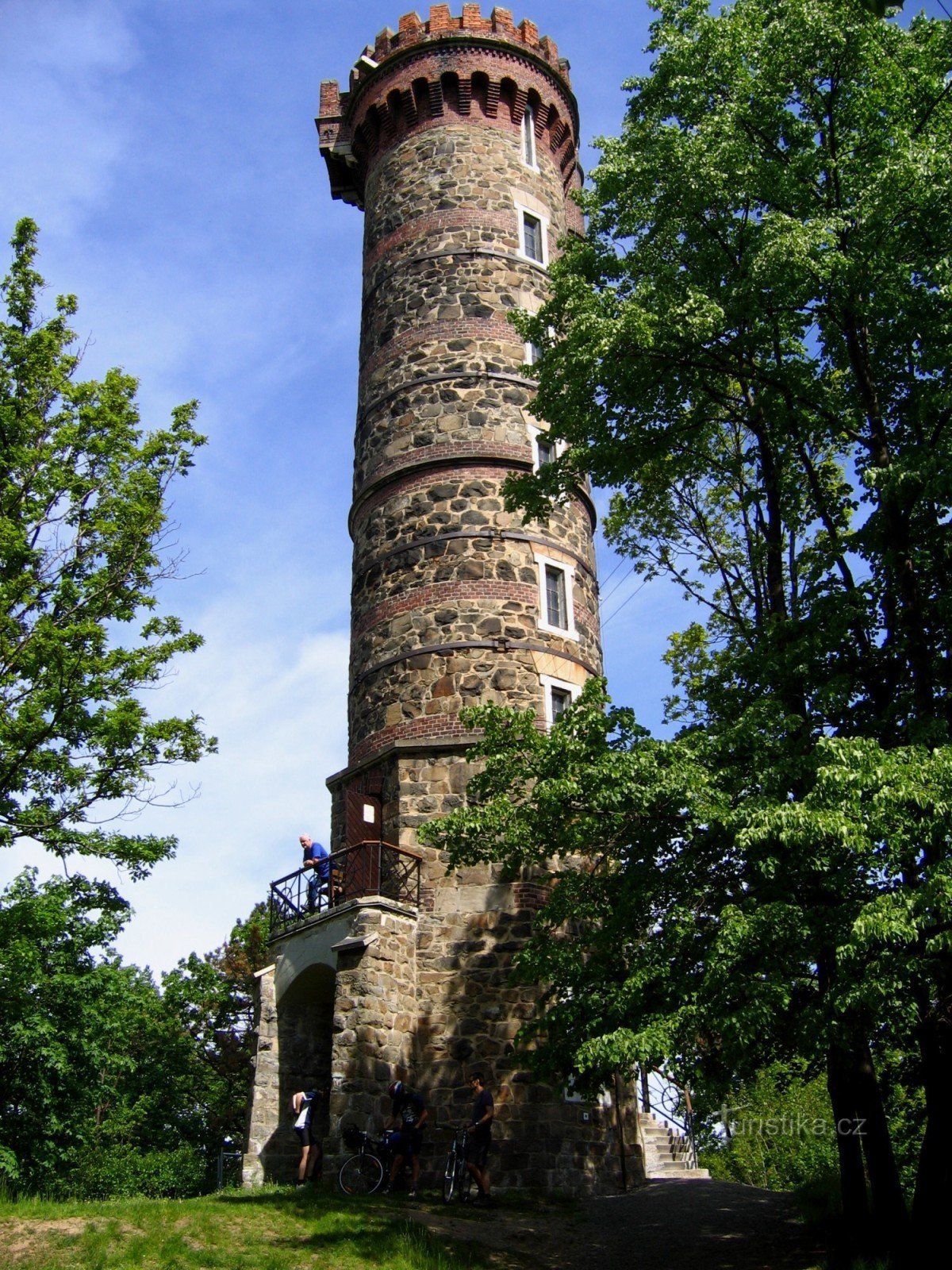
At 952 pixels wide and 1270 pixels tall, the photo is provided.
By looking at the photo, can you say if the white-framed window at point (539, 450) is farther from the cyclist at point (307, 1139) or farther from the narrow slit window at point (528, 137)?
the cyclist at point (307, 1139)

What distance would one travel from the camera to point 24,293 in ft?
53.7

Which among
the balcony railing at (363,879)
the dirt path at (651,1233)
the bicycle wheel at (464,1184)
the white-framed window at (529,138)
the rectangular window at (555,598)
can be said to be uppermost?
the white-framed window at (529,138)

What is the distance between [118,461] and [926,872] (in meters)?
11.4

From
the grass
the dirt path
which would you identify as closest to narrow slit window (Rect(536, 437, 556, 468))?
the dirt path

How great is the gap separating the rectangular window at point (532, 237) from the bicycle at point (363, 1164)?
15973mm

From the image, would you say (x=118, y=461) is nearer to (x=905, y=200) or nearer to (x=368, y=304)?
(x=368, y=304)

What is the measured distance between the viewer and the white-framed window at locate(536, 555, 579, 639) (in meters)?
19.8

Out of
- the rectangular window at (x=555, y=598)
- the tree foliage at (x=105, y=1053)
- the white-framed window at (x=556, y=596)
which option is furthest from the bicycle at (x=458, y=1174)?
the rectangular window at (x=555, y=598)

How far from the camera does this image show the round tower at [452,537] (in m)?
16.6

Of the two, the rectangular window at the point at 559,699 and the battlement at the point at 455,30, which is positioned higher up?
the battlement at the point at 455,30

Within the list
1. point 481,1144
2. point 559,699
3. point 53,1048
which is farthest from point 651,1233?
point 53,1048

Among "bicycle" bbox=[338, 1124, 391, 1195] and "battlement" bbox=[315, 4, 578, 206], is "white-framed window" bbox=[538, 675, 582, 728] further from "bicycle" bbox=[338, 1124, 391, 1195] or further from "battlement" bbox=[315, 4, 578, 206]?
"battlement" bbox=[315, 4, 578, 206]

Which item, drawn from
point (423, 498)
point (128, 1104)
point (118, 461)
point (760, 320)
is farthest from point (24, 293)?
→ point (128, 1104)

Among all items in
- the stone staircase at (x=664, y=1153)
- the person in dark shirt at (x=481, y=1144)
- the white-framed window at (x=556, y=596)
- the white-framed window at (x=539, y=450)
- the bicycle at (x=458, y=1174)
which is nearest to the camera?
the person in dark shirt at (x=481, y=1144)
